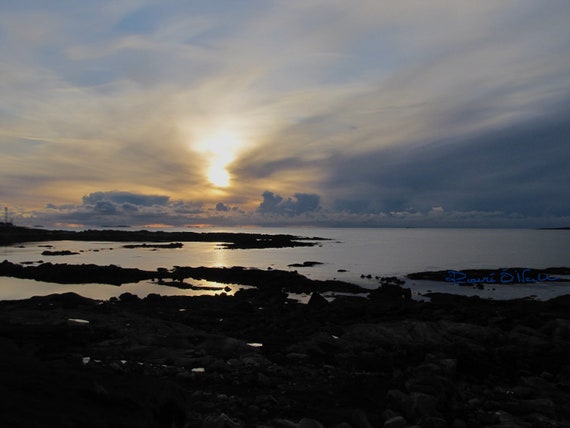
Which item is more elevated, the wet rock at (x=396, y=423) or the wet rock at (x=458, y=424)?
the wet rock at (x=396, y=423)

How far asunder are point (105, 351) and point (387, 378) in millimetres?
10995

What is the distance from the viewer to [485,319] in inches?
978

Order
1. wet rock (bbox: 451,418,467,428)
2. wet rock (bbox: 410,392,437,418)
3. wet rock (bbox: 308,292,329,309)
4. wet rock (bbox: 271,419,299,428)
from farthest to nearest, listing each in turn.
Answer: wet rock (bbox: 308,292,329,309) < wet rock (bbox: 410,392,437,418) < wet rock (bbox: 451,418,467,428) < wet rock (bbox: 271,419,299,428)

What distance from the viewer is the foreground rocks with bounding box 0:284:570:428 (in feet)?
24.5

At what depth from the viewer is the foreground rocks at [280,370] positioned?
7.47 metres

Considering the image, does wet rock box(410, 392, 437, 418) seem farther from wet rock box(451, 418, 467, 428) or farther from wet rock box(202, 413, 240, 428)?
wet rock box(202, 413, 240, 428)

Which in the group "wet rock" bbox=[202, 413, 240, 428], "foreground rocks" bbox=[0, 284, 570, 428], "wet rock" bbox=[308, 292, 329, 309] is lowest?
"wet rock" bbox=[308, 292, 329, 309]

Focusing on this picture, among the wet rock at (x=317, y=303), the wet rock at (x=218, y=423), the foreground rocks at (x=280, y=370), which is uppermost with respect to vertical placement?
the wet rock at (x=218, y=423)

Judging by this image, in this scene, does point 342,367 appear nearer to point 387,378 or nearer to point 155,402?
point 387,378

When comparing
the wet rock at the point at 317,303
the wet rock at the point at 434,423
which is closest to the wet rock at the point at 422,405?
the wet rock at the point at 434,423

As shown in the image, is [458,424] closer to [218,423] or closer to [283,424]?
[283,424]

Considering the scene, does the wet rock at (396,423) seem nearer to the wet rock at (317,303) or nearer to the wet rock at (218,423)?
the wet rock at (218,423)

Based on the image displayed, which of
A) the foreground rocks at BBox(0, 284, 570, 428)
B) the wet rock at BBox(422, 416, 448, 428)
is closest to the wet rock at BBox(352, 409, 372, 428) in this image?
the foreground rocks at BBox(0, 284, 570, 428)

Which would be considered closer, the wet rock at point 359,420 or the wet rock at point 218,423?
the wet rock at point 218,423
